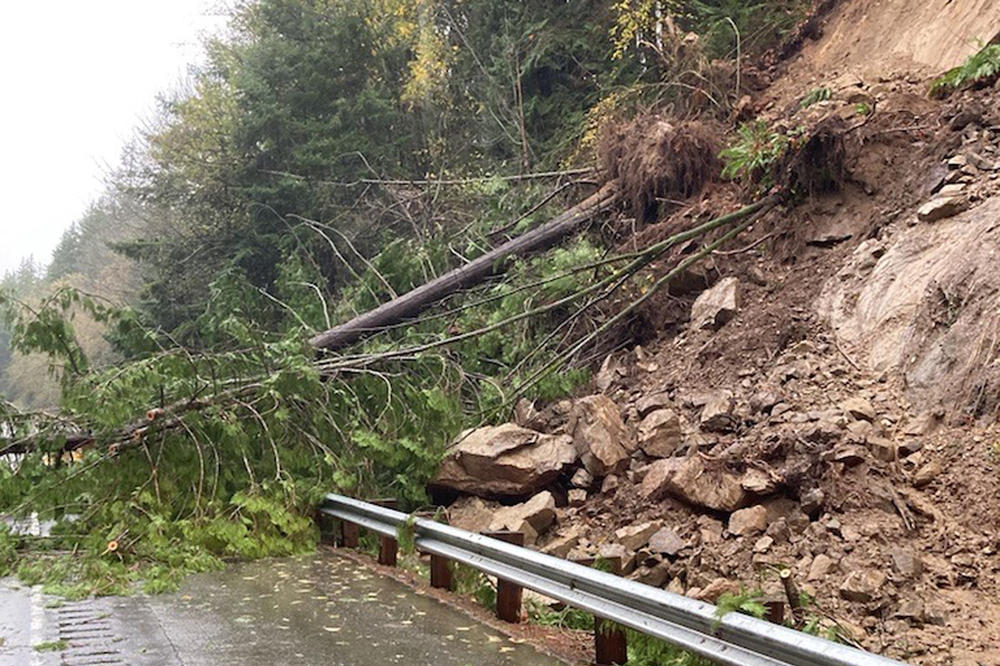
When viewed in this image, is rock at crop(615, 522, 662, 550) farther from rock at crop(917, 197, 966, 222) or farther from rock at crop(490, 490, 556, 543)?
rock at crop(917, 197, 966, 222)

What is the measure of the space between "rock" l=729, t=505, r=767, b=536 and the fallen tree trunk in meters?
7.29

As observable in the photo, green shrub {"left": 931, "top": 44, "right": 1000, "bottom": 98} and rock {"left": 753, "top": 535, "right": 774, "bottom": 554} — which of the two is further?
green shrub {"left": 931, "top": 44, "right": 1000, "bottom": 98}

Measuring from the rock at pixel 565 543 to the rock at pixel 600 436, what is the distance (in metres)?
0.79

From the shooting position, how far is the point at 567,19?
20656 mm

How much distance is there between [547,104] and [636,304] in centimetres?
1057

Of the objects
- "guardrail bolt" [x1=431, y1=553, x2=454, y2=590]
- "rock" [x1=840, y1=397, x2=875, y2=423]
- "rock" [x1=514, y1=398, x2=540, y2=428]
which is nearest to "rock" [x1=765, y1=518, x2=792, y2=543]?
"rock" [x1=840, y1=397, x2=875, y2=423]

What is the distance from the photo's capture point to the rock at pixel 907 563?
6648mm

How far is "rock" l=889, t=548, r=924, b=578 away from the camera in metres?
6.65

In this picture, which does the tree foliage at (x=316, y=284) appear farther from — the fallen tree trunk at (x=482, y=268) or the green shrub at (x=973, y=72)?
the green shrub at (x=973, y=72)

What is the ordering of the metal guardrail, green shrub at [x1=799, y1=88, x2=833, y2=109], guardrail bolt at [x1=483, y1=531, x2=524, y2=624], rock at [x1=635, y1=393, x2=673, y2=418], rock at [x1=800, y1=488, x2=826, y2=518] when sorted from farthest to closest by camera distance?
1. green shrub at [x1=799, y1=88, x2=833, y2=109]
2. rock at [x1=635, y1=393, x2=673, y2=418]
3. rock at [x1=800, y1=488, x2=826, y2=518]
4. guardrail bolt at [x1=483, y1=531, x2=524, y2=624]
5. the metal guardrail

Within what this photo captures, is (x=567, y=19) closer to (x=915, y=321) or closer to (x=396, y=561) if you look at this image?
(x=915, y=321)

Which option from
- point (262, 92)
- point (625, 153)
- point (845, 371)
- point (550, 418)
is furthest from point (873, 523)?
point (262, 92)

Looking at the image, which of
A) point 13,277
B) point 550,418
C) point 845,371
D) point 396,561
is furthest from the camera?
point 13,277

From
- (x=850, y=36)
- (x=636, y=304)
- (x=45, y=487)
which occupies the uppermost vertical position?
(x=850, y=36)
